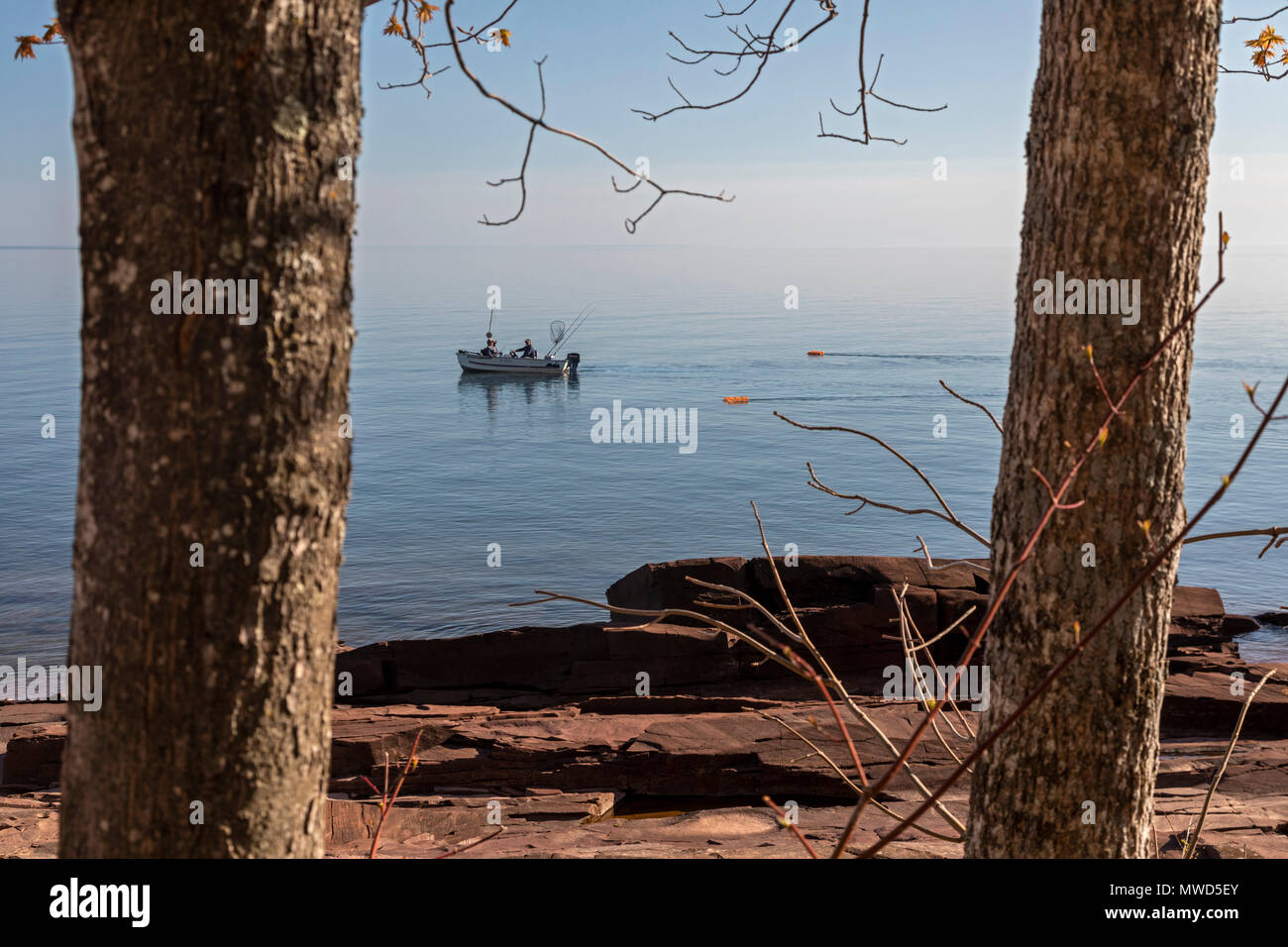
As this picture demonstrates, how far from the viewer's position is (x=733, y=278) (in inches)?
7239

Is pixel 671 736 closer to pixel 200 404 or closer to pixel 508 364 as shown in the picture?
pixel 200 404

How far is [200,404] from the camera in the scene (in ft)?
5.32

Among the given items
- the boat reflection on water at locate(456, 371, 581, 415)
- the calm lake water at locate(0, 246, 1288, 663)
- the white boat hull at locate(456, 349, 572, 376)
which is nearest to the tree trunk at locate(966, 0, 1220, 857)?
the calm lake water at locate(0, 246, 1288, 663)

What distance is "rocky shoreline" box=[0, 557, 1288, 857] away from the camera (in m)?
6.28

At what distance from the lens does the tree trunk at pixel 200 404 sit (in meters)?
1.62

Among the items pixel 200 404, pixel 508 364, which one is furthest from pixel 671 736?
pixel 508 364

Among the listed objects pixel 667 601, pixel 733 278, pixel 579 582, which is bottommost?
pixel 579 582

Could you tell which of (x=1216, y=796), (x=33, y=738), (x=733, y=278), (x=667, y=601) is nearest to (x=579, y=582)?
(x=667, y=601)

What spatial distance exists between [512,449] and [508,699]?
33.0m

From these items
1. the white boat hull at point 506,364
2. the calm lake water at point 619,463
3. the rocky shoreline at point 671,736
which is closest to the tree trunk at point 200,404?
the rocky shoreline at point 671,736

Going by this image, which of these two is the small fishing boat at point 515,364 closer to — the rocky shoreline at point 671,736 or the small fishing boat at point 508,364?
the small fishing boat at point 508,364

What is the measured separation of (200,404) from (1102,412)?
268 cm

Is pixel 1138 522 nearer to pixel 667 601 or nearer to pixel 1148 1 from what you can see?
pixel 1148 1

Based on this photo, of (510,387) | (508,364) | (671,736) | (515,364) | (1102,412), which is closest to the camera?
(1102,412)
